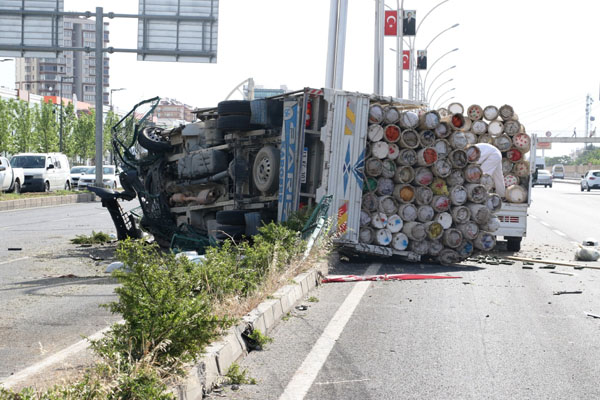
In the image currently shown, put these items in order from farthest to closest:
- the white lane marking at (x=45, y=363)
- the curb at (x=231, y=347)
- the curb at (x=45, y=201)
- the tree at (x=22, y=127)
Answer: the tree at (x=22, y=127), the curb at (x=45, y=201), the white lane marking at (x=45, y=363), the curb at (x=231, y=347)

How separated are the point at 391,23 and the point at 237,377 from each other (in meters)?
34.4

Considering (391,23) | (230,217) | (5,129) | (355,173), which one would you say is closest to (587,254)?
(355,173)

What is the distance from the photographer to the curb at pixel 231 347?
5184mm

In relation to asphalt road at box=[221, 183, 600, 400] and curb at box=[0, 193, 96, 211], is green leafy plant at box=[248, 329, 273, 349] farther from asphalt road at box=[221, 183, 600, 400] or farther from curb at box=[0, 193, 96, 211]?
curb at box=[0, 193, 96, 211]

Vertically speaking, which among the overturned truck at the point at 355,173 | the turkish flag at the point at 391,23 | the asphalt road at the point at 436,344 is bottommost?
the asphalt road at the point at 436,344

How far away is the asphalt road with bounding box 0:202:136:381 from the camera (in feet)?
22.8

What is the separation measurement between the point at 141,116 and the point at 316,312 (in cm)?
972

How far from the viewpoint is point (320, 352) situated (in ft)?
22.2

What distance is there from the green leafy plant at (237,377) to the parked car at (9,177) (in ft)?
107

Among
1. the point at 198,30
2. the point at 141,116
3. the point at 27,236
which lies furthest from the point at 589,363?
the point at 198,30

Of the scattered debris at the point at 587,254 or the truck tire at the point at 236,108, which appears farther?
the scattered debris at the point at 587,254

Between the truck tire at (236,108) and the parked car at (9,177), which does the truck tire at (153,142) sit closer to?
the truck tire at (236,108)

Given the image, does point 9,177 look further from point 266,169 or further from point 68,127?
point 68,127

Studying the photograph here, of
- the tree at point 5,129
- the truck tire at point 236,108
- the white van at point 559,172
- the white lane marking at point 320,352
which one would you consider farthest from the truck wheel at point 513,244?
the white van at point 559,172
